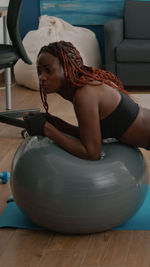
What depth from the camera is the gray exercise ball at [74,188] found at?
192 centimetres

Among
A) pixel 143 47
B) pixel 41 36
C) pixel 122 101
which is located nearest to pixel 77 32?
pixel 41 36

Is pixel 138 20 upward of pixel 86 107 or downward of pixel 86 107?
downward

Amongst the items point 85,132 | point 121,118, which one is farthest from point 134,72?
point 85,132

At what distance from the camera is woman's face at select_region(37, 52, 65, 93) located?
197cm

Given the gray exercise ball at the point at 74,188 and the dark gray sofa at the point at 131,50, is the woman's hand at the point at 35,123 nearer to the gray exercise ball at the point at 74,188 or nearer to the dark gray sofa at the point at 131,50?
the gray exercise ball at the point at 74,188

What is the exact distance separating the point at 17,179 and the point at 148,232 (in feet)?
1.99

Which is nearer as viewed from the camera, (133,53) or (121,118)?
(121,118)

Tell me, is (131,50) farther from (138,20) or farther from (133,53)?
(138,20)

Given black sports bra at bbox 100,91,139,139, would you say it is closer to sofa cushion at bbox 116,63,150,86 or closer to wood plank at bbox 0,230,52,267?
wood plank at bbox 0,230,52,267

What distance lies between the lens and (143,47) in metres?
4.57

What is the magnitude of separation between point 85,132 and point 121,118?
181 millimetres

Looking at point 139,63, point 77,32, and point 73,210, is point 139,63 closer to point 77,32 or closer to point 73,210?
point 77,32

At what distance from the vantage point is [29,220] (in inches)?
85.3

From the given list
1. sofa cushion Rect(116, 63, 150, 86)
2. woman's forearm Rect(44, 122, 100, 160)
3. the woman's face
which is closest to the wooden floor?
woman's forearm Rect(44, 122, 100, 160)
